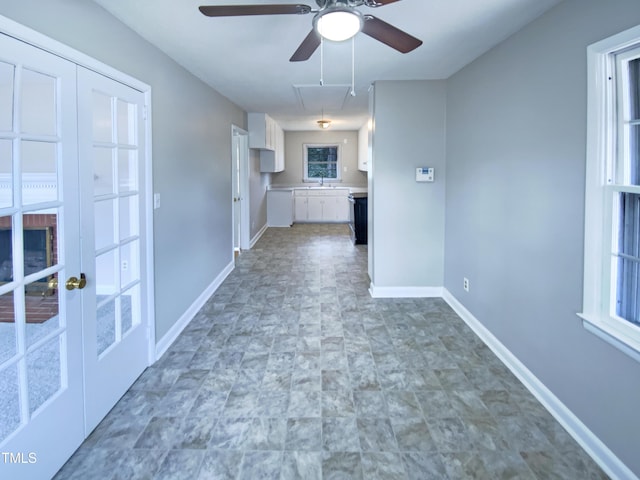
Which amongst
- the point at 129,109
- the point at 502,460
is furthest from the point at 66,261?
the point at 502,460

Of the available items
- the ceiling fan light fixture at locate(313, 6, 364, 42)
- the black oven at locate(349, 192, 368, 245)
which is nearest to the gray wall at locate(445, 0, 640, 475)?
the ceiling fan light fixture at locate(313, 6, 364, 42)

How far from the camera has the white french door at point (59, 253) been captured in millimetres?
1675

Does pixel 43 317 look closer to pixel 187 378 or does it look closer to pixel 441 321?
pixel 187 378

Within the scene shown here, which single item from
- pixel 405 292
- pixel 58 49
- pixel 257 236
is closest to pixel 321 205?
pixel 257 236

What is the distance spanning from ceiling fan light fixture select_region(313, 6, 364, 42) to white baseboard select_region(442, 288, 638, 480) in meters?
2.19

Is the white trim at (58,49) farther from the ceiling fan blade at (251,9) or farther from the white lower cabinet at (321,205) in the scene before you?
the white lower cabinet at (321,205)

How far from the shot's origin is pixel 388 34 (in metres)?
2.14

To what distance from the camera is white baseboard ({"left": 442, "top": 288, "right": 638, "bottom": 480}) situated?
6.31 ft

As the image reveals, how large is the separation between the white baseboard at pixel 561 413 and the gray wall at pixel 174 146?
8.20 ft

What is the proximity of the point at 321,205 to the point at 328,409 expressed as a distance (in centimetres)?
840

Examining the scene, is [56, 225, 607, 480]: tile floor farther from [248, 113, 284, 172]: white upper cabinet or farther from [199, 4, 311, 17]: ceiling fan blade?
[248, 113, 284, 172]: white upper cabinet

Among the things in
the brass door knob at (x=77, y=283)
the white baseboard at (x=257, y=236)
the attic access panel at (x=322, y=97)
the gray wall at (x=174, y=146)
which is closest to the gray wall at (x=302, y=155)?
the white baseboard at (x=257, y=236)

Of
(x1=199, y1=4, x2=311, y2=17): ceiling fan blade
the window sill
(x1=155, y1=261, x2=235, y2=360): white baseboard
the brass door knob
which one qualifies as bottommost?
(x1=155, y1=261, x2=235, y2=360): white baseboard

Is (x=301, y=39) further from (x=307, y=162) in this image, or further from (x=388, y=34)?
(x=307, y=162)
